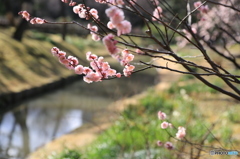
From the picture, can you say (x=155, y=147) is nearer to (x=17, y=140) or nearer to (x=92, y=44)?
(x=17, y=140)

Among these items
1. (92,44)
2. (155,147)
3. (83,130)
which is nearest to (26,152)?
(83,130)

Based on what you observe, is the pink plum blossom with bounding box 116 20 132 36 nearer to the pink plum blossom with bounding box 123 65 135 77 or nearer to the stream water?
the pink plum blossom with bounding box 123 65 135 77

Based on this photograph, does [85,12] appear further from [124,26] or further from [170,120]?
[170,120]

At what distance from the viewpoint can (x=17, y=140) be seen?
6219mm

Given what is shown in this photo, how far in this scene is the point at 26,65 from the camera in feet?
35.3

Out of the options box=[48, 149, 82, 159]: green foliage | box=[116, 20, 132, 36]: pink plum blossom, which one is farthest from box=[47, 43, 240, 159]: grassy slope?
box=[116, 20, 132, 36]: pink plum blossom

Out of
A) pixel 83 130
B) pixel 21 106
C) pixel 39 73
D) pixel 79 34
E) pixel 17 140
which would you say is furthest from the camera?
pixel 79 34

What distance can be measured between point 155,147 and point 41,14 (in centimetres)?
2505

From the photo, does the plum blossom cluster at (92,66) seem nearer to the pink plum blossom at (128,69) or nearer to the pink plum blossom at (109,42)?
the pink plum blossom at (128,69)

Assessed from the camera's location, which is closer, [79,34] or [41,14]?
[79,34]

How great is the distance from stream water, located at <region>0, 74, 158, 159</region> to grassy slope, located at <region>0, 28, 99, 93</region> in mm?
634

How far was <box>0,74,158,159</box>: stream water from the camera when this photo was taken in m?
6.07

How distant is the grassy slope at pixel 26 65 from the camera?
904 centimetres

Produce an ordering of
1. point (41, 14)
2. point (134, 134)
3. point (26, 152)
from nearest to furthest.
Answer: point (134, 134) → point (26, 152) → point (41, 14)
